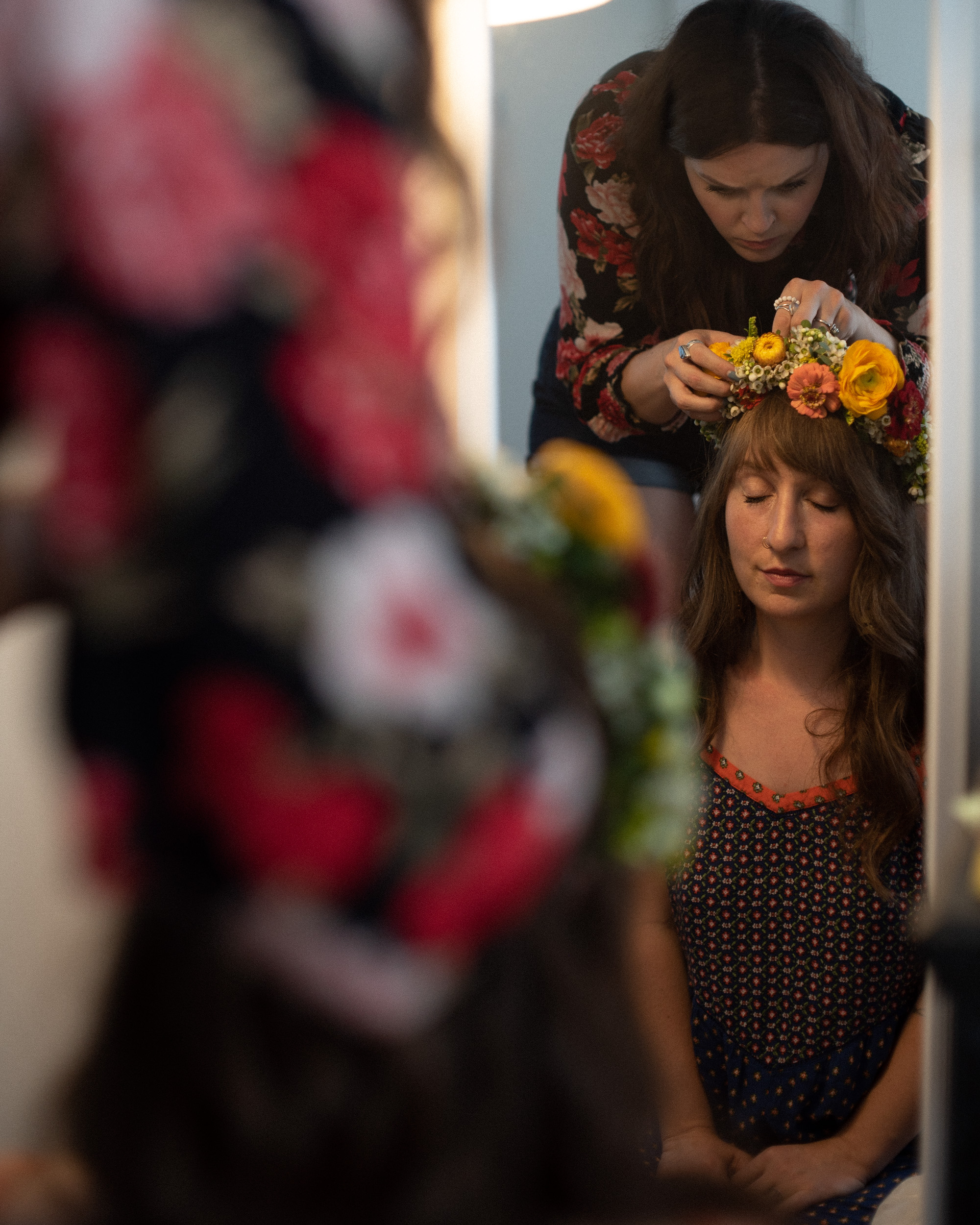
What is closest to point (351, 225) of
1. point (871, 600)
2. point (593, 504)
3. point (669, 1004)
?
point (593, 504)

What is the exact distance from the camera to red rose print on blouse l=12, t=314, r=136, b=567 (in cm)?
40

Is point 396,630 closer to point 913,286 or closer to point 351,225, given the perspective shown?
point 351,225

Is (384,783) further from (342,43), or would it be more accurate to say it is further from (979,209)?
(979,209)

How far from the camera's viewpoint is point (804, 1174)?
41.5 inches

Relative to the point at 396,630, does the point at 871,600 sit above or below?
below

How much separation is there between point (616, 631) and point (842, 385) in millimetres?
694

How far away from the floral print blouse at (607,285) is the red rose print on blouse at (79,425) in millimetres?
803

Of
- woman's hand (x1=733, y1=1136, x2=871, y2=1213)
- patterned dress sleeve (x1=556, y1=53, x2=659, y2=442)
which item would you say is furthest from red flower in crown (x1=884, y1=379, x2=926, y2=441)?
woman's hand (x1=733, y1=1136, x2=871, y2=1213)

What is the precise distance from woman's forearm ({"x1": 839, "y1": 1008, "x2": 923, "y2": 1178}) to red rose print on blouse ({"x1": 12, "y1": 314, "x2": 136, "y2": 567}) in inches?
39.2

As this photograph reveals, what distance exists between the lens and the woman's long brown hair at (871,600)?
3.67 feet

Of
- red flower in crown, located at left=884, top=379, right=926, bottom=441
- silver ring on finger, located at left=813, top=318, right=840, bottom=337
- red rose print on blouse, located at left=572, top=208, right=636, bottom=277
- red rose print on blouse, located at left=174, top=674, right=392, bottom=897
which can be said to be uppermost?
red rose print on blouse, located at left=572, top=208, right=636, bottom=277

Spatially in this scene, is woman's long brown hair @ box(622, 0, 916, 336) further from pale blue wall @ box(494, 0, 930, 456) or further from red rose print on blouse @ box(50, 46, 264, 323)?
red rose print on blouse @ box(50, 46, 264, 323)

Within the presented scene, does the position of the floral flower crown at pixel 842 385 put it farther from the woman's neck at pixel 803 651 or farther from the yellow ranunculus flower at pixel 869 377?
the woman's neck at pixel 803 651

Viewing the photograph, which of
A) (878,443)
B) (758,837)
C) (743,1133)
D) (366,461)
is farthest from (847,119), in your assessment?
(743,1133)
